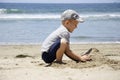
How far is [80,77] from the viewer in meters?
5.28

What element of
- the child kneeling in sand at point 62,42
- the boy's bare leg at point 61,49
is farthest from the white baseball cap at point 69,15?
the boy's bare leg at point 61,49

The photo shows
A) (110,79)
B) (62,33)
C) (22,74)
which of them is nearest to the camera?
(110,79)

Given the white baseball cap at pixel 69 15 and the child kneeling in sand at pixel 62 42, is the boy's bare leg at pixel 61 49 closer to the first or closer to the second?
the child kneeling in sand at pixel 62 42

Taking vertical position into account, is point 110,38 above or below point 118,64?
below

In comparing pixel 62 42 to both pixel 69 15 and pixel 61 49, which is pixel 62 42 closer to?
pixel 61 49

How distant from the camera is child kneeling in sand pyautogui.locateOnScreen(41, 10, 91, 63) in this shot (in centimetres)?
618

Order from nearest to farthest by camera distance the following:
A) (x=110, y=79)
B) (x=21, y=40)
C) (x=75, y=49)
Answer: (x=110, y=79) < (x=75, y=49) < (x=21, y=40)

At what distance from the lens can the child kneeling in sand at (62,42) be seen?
6184 millimetres

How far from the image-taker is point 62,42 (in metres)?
6.12

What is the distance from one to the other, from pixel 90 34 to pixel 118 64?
934 cm

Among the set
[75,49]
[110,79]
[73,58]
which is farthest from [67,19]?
[75,49]

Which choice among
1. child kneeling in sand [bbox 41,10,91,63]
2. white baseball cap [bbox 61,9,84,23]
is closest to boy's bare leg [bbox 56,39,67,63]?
child kneeling in sand [bbox 41,10,91,63]

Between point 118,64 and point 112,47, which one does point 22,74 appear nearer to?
point 118,64

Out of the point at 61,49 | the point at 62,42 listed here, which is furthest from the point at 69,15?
the point at 61,49
